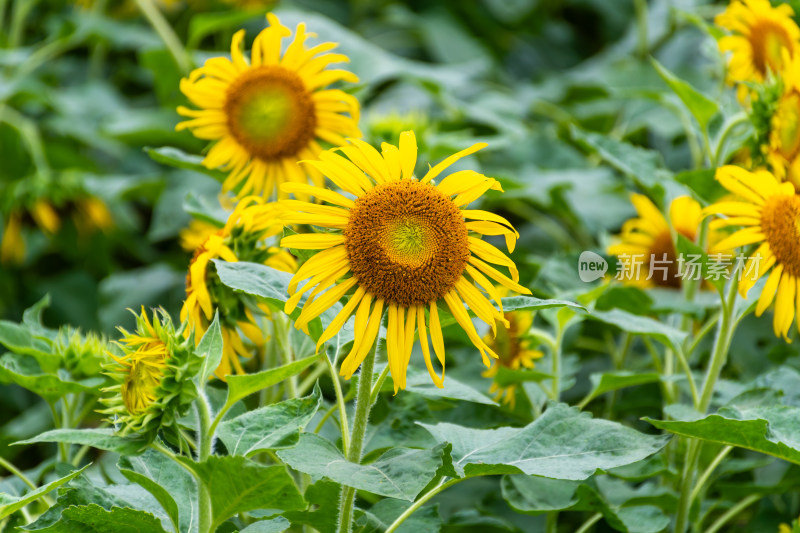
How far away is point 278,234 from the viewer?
1.14 meters

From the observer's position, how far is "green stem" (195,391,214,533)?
866 millimetres

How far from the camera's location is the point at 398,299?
0.88m

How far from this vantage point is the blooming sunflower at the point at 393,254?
87 centimetres

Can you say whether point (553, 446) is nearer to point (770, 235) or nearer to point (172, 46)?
point (770, 235)

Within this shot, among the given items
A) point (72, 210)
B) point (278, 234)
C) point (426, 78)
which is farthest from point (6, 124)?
point (278, 234)

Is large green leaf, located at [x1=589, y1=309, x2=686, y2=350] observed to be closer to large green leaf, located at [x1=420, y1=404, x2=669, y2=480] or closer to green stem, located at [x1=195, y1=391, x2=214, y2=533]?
large green leaf, located at [x1=420, y1=404, x2=669, y2=480]

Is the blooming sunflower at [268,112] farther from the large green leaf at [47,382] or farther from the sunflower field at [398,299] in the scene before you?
the large green leaf at [47,382]

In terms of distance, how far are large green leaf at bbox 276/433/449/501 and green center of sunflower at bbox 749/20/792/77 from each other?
0.85m

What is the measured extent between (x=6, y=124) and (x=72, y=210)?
0.41 metres

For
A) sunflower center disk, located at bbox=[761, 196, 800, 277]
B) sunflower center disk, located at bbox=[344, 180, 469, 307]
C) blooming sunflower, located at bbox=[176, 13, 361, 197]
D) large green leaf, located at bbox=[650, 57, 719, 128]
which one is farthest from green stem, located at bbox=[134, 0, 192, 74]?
sunflower center disk, located at bbox=[761, 196, 800, 277]

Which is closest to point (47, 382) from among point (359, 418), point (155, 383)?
point (155, 383)

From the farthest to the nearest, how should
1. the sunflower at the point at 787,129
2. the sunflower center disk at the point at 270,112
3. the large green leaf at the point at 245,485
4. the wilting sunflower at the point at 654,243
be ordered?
1. the wilting sunflower at the point at 654,243
2. the sunflower center disk at the point at 270,112
3. the sunflower at the point at 787,129
4. the large green leaf at the point at 245,485

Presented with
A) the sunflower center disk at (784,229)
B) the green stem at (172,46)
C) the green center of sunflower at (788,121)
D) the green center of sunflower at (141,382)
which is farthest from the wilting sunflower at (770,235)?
the green stem at (172,46)

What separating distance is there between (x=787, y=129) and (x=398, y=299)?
24.5 inches
